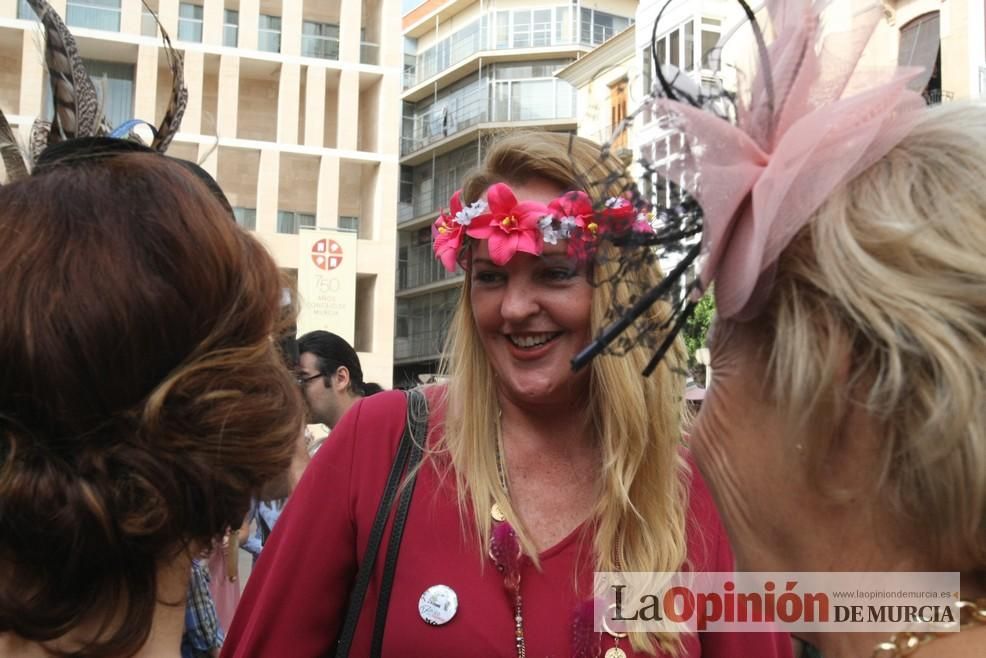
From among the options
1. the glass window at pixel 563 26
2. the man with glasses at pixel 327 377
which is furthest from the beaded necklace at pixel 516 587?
the glass window at pixel 563 26

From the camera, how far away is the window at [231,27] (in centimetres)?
2997

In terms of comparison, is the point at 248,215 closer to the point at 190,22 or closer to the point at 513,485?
the point at 190,22

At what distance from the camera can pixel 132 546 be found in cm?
128

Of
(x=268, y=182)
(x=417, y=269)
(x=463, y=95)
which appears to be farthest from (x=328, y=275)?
(x=463, y=95)

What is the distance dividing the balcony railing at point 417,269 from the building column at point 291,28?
563 inches

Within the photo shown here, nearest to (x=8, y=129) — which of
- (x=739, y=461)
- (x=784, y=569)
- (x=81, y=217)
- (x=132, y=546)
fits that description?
(x=81, y=217)

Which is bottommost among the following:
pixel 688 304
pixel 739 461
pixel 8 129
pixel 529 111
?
pixel 739 461

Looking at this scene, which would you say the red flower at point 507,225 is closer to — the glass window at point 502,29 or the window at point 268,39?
the window at point 268,39

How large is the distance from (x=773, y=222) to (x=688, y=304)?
0.23m

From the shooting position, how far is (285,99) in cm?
2984

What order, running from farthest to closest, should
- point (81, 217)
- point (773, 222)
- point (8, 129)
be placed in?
point (8, 129) < point (81, 217) < point (773, 222)

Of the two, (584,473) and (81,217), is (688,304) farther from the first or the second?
(584,473)

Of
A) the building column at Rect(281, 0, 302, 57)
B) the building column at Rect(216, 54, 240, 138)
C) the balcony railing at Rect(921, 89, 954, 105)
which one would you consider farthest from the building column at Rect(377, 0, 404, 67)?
the balcony railing at Rect(921, 89, 954, 105)

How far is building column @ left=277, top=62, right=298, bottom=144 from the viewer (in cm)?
2953
